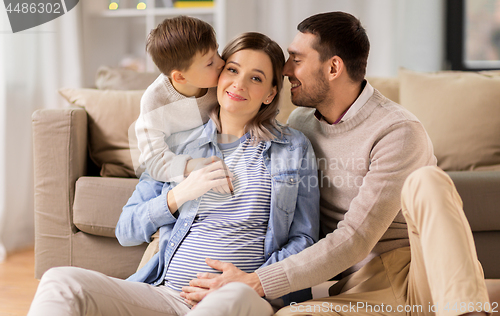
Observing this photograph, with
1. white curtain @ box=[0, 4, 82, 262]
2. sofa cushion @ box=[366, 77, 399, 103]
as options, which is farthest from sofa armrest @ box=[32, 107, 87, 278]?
sofa cushion @ box=[366, 77, 399, 103]

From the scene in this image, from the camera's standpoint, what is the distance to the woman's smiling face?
121 centimetres

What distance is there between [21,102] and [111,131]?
2.60 feet

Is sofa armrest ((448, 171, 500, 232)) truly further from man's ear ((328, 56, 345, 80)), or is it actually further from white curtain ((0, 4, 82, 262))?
white curtain ((0, 4, 82, 262))

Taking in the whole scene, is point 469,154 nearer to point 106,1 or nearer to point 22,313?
point 22,313

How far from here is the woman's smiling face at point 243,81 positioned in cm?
121

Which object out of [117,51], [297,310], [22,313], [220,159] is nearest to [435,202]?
[297,310]

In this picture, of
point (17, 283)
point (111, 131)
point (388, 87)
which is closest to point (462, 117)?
point (388, 87)

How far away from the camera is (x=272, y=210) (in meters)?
1.16

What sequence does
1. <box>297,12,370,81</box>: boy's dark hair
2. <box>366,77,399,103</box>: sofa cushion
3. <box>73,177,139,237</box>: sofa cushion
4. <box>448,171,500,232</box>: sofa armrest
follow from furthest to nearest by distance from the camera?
<box>366,77,399,103</box>: sofa cushion, <box>73,177,139,237</box>: sofa cushion, <box>448,171,500,232</box>: sofa armrest, <box>297,12,370,81</box>: boy's dark hair

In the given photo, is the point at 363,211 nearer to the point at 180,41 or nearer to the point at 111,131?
the point at 180,41

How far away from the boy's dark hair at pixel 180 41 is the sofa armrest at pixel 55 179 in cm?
77

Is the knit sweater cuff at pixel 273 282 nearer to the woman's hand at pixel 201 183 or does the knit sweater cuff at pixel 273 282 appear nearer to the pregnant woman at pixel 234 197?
the pregnant woman at pixel 234 197

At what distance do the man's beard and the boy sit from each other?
27cm

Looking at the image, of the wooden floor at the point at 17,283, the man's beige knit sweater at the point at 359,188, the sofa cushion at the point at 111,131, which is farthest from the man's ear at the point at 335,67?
the wooden floor at the point at 17,283
